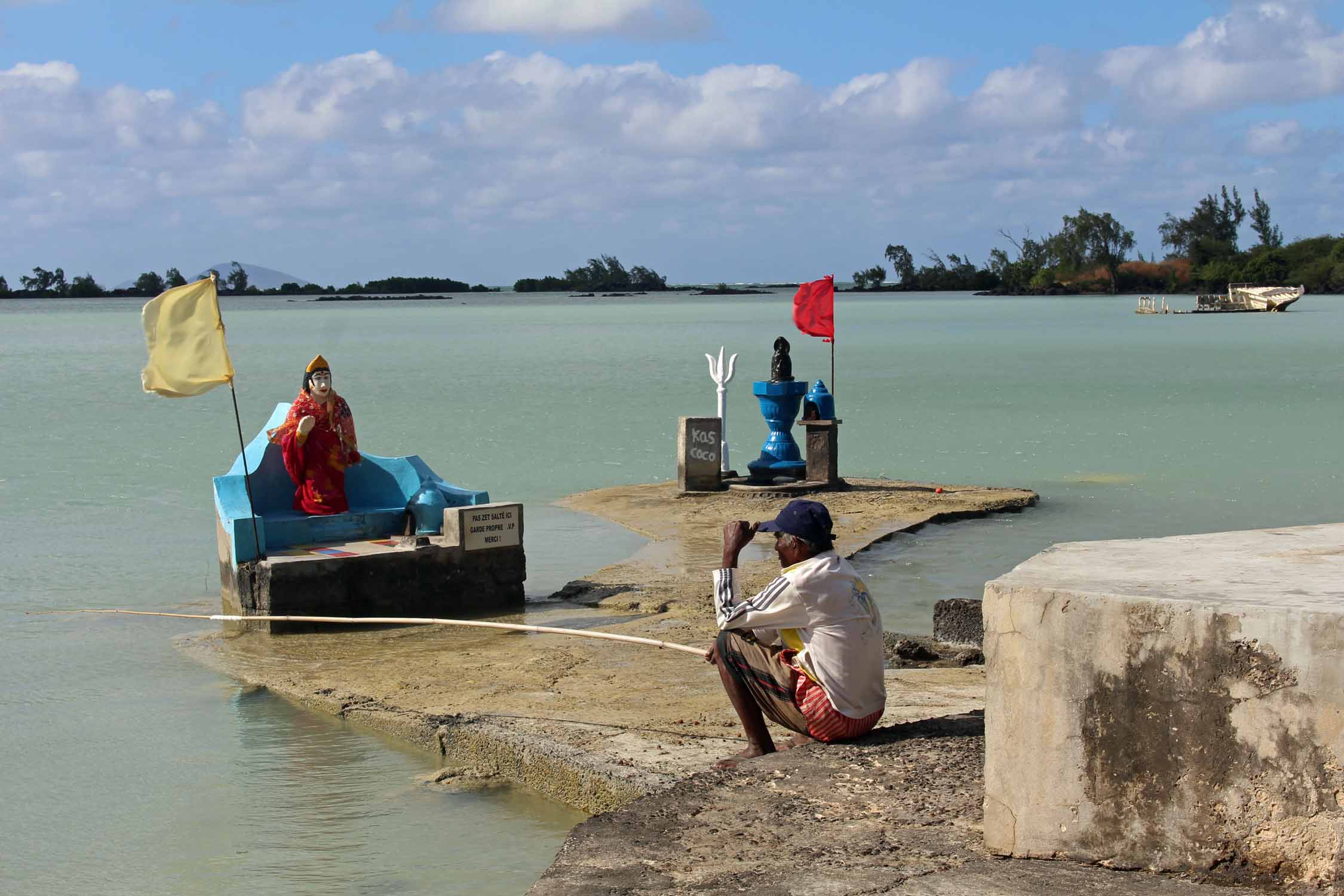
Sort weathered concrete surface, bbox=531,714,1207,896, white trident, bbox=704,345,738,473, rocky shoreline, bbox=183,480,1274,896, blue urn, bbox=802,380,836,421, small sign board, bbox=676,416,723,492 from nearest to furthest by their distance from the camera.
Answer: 1. weathered concrete surface, bbox=531,714,1207,896
2. rocky shoreline, bbox=183,480,1274,896
3. blue urn, bbox=802,380,836,421
4. small sign board, bbox=676,416,723,492
5. white trident, bbox=704,345,738,473

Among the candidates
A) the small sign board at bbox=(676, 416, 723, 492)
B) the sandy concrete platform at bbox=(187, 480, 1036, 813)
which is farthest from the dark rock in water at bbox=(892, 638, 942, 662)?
the small sign board at bbox=(676, 416, 723, 492)

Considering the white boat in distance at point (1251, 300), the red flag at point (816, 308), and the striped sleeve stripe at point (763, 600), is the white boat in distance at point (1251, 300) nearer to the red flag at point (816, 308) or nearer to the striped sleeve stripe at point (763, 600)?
the red flag at point (816, 308)

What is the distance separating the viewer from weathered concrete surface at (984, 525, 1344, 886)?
3.95 m

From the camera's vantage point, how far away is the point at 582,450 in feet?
79.7

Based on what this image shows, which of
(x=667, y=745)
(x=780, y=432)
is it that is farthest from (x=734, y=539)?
(x=780, y=432)

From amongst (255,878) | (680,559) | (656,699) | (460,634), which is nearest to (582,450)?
(680,559)

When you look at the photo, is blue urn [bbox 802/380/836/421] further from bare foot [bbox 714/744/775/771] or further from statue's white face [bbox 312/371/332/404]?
bare foot [bbox 714/744/775/771]

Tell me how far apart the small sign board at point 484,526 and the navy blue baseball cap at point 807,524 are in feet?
17.7

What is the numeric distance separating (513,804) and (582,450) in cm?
1783

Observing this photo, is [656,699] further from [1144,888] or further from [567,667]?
[1144,888]

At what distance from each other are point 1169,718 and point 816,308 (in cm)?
1419

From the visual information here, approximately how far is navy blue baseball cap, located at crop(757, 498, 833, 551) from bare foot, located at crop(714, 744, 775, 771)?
0.85 meters

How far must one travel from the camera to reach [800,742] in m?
5.80

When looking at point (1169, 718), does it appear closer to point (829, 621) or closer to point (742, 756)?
point (829, 621)
